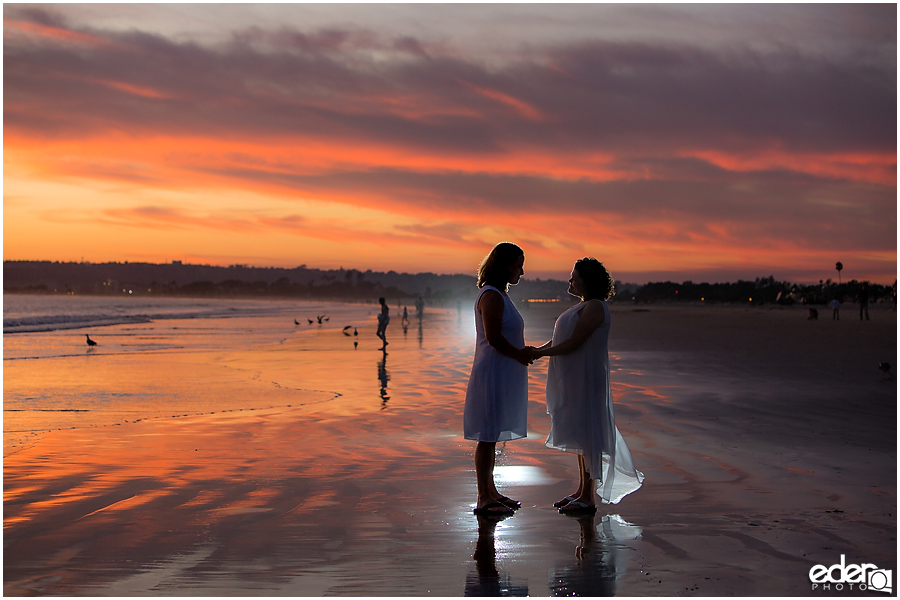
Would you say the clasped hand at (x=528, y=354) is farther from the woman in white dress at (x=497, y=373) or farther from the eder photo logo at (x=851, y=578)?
the eder photo logo at (x=851, y=578)

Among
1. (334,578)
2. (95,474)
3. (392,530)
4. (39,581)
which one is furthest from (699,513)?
(95,474)

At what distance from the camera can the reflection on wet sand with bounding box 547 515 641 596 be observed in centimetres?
407

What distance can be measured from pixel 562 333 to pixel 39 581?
3.76 m

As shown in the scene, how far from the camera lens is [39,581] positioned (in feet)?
13.8

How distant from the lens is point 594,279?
5590mm

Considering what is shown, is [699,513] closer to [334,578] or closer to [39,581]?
[334,578]

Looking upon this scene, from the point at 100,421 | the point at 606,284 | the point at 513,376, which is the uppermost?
the point at 606,284

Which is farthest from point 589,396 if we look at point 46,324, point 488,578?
point 46,324

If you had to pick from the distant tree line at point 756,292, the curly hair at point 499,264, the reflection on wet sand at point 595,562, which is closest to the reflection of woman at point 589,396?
the reflection on wet sand at point 595,562

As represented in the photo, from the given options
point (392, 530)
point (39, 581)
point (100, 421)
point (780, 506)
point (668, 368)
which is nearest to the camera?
point (39, 581)

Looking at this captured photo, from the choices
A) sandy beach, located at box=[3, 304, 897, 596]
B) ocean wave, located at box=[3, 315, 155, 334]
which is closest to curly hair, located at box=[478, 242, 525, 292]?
sandy beach, located at box=[3, 304, 897, 596]

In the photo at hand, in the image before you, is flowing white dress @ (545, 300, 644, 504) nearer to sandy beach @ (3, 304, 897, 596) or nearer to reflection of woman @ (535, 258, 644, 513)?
reflection of woman @ (535, 258, 644, 513)

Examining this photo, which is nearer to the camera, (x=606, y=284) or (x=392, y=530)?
(x=392, y=530)

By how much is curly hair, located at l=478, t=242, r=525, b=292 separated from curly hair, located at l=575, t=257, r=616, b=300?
1.60ft
